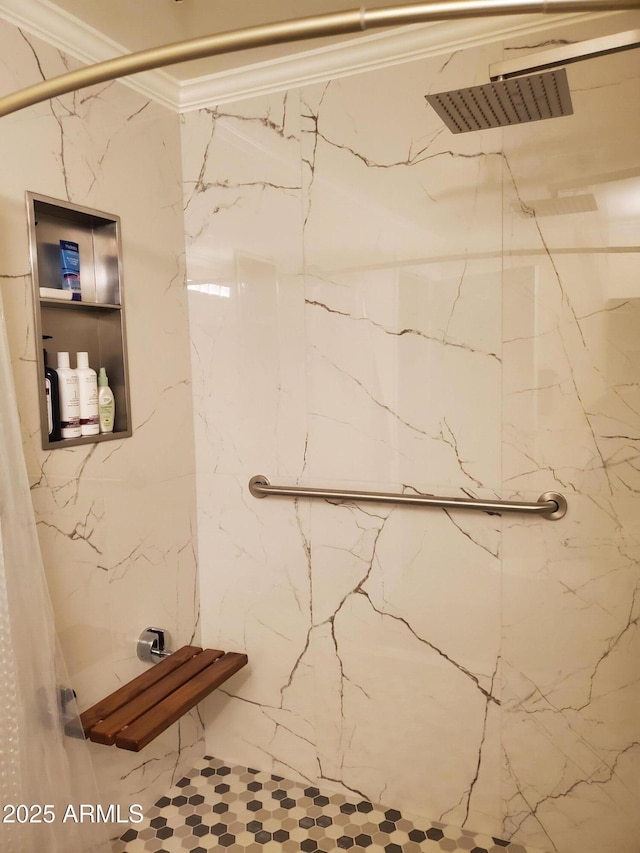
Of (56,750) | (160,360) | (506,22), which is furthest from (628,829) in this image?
(506,22)

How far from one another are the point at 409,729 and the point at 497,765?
25cm

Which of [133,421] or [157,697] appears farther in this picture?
[133,421]

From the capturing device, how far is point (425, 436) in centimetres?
173

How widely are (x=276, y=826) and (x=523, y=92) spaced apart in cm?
187

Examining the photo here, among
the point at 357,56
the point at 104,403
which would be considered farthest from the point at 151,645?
the point at 357,56

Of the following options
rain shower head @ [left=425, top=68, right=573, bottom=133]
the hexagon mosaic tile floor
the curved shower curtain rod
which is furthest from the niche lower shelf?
rain shower head @ [left=425, top=68, right=573, bottom=133]

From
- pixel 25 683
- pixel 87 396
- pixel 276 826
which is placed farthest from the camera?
pixel 276 826

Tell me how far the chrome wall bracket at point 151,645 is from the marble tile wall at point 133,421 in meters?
0.02

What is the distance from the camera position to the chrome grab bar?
5.21 ft

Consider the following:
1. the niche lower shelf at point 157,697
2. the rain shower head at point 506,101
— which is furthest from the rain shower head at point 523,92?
the niche lower shelf at point 157,697

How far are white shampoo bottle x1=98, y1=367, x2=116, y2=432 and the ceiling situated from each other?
87 cm

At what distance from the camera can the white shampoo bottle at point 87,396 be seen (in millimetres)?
1645

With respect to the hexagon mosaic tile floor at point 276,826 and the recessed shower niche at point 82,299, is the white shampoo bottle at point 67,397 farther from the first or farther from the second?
the hexagon mosaic tile floor at point 276,826

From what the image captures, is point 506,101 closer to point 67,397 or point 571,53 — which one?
point 571,53
